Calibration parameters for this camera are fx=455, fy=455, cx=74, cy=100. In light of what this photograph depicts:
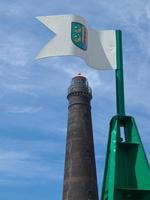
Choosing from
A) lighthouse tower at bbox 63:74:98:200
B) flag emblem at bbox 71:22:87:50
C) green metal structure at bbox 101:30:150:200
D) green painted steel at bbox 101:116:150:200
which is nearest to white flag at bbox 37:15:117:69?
flag emblem at bbox 71:22:87:50

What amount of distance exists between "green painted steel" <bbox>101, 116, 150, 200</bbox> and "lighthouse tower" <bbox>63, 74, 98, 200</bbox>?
19.3 m

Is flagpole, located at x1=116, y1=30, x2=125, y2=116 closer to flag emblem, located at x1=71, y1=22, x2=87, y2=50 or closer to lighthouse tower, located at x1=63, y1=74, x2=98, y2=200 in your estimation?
flag emblem, located at x1=71, y1=22, x2=87, y2=50

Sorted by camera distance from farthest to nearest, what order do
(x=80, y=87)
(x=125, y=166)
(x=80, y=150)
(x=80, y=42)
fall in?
(x=80, y=87) → (x=80, y=150) → (x=80, y=42) → (x=125, y=166)

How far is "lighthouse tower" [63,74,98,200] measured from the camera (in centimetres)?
2776

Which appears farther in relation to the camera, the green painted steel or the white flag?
the white flag

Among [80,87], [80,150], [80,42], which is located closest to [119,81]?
[80,42]

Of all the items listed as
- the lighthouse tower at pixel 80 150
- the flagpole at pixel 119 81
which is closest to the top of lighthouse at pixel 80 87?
the lighthouse tower at pixel 80 150

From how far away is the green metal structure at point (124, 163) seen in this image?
26.6 ft

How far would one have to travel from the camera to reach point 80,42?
9.02 metres

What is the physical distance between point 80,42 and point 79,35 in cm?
14

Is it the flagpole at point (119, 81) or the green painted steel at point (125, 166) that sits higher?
the flagpole at point (119, 81)

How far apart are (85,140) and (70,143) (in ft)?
3.19

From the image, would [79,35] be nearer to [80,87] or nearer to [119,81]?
[119,81]

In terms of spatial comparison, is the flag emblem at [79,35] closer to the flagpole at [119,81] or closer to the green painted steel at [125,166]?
the flagpole at [119,81]
